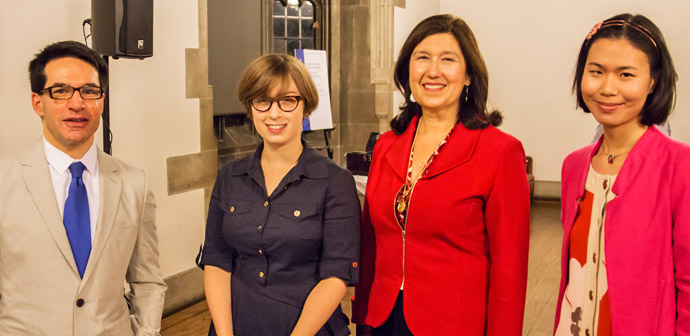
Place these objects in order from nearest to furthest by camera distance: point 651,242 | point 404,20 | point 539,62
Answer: point 651,242, point 404,20, point 539,62

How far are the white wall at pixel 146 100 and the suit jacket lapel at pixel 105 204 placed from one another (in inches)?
59.2

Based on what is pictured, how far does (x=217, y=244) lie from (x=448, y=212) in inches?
28.2

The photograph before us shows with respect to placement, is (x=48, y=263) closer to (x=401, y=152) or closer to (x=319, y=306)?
(x=319, y=306)

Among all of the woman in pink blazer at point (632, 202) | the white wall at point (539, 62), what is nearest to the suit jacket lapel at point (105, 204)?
the woman in pink blazer at point (632, 202)

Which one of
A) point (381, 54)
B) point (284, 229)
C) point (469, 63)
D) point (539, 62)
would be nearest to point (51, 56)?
point (284, 229)

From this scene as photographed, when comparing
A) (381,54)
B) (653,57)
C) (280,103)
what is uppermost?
(381,54)

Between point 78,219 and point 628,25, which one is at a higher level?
point 628,25

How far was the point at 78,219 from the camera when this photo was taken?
1.89 metres

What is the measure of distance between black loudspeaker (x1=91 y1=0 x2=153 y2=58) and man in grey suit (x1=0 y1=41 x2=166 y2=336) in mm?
1517

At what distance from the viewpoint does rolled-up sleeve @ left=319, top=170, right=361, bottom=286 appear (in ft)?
6.23

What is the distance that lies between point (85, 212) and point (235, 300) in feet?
1.64

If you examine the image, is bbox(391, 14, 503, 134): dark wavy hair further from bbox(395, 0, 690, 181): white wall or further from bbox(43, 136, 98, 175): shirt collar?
bbox(395, 0, 690, 181): white wall

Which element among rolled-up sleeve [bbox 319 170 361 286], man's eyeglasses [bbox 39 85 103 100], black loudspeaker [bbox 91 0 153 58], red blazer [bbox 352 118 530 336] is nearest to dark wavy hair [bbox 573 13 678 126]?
red blazer [bbox 352 118 530 336]

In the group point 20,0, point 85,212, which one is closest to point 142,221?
point 85,212
